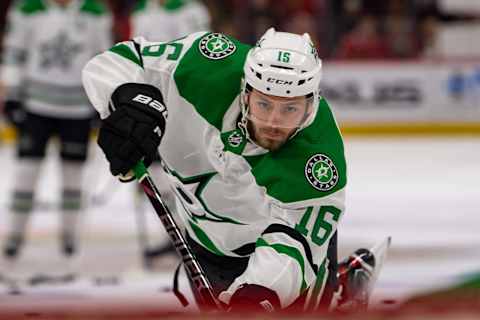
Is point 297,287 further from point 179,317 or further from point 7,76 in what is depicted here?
point 7,76

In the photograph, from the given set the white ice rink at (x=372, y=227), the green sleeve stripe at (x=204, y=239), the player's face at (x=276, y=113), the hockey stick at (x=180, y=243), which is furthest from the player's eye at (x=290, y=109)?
the white ice rink at (x=372, y=227)

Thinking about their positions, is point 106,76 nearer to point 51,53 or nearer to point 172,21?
point 51,53

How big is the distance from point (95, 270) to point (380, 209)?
5.36ft

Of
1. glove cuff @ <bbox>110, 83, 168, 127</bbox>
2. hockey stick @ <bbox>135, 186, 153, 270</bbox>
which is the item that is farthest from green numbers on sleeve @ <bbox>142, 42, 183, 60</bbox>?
hockey stick @ <bbox>135, 186, 153, 270</bbox>

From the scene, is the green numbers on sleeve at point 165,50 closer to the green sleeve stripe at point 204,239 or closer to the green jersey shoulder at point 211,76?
the green jersey shoulder at point 211,76

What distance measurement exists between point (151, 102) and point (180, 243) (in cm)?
28

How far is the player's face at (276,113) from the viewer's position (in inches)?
70.1

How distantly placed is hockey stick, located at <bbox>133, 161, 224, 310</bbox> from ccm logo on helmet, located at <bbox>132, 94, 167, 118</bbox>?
132 mm

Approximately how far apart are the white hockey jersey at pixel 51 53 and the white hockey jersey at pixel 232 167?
1.90 meters

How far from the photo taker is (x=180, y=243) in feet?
6.29

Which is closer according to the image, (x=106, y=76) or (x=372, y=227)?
(x=106, y=76)

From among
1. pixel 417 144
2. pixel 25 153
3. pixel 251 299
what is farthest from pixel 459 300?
pixel 417 144

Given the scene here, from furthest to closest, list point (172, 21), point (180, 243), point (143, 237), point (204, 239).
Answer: point (143, 237) → point (172, 21) → point (204, 239) → point (180, 243)

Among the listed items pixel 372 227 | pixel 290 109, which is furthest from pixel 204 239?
pixel 372 227
